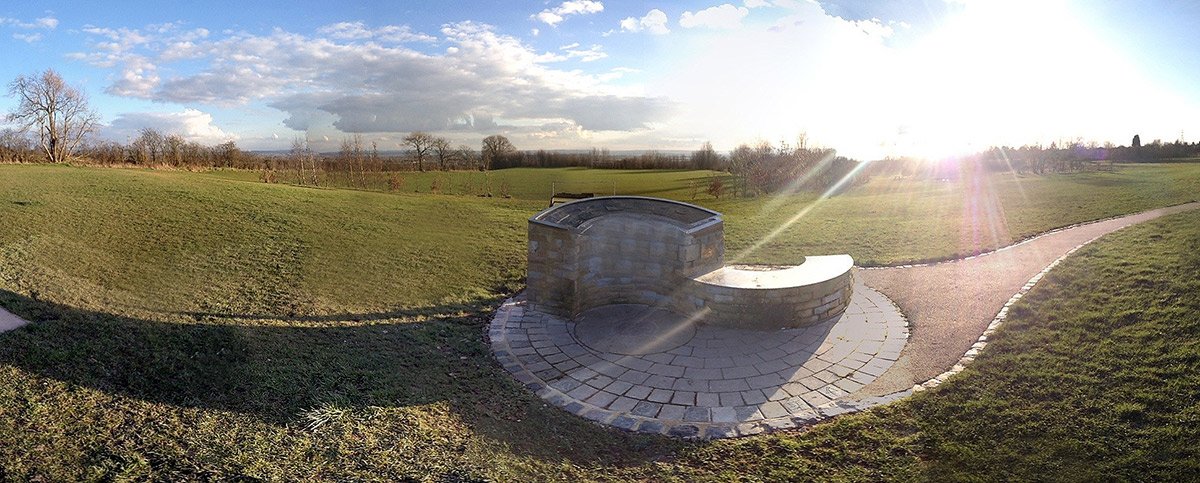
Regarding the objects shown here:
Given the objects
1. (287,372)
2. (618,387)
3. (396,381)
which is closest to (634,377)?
(618,387)

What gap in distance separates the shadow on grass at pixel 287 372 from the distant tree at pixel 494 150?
1341 inches

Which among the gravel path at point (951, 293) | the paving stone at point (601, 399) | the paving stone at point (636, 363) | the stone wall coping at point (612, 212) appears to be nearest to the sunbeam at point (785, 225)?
the gravel path at point (951, 293)

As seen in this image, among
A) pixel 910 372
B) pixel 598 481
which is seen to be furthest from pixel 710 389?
pixel 910 372

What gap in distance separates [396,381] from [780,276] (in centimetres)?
527

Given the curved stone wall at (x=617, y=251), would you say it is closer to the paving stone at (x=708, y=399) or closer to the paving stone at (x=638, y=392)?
the paving stone at (x=638, y=392)

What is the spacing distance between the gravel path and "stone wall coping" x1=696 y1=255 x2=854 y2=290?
3.93ft

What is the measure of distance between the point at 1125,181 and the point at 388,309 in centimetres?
2972

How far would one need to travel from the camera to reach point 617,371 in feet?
19.7

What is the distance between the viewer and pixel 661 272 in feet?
26.6

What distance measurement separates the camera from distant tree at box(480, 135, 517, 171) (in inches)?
1568

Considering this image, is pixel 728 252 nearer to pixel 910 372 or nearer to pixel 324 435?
pixel 910 372

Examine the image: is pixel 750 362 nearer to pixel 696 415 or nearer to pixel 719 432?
pixel 696 415

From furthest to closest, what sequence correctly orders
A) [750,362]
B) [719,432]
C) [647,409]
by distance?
[750,362], [647,409], [719,432]

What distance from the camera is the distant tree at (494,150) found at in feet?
131
